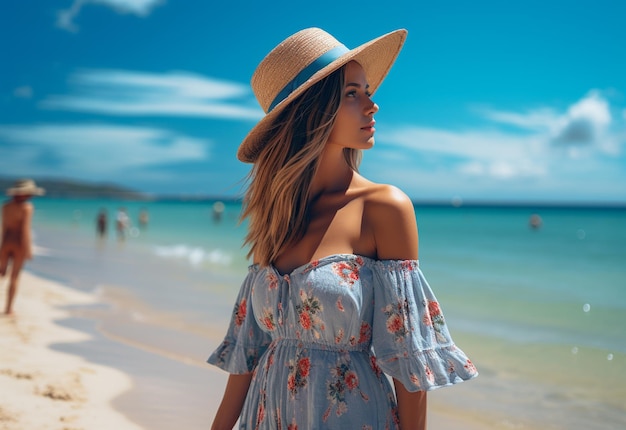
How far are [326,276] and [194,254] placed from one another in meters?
20.4

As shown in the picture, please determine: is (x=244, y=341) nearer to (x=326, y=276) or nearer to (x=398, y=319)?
(x=326, y=276)

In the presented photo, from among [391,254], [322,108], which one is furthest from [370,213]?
[322,108]

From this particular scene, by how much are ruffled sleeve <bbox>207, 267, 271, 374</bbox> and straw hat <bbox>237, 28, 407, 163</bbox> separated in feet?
1.58

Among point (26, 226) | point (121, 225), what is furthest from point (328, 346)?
point (121, 225)

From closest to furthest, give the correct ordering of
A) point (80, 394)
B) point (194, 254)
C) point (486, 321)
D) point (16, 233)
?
point (80, 394), point (16, 233), point (486, 321), point (194, 254)

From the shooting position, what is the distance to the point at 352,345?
71.4 inches

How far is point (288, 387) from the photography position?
1.84 meters

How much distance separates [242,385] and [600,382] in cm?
552

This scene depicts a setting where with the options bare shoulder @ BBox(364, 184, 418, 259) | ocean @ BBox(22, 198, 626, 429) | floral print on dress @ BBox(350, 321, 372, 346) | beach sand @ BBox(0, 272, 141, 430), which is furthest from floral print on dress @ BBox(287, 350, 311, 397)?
ocean @ BBox(22, 198, 626, 429)

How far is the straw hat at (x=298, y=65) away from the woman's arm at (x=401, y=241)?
1.42 feet

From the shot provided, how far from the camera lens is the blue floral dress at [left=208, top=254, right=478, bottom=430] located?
1.75m

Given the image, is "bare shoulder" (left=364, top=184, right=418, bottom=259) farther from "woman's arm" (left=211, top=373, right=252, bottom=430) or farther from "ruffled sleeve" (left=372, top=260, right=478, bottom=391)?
"woman's arm" (left=211, top=373, right=252, bottom=430)

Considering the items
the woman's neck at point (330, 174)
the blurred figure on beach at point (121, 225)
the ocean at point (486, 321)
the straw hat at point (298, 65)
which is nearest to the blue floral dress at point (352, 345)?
the woman's neck at point (330, 174)

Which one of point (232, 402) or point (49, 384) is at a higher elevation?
point (232, 402)
